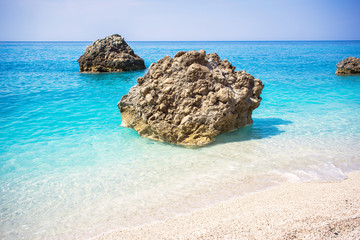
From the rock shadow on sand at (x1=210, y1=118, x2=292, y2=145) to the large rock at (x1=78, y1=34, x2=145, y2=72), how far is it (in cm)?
1788

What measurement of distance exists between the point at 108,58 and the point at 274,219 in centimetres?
2277

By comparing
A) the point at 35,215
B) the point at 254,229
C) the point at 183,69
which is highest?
the point at 183,69

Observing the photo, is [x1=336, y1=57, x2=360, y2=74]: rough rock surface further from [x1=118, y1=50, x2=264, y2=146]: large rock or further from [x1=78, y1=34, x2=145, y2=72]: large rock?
[x1=78, y1=34, x2=145, y2=72]: large rock

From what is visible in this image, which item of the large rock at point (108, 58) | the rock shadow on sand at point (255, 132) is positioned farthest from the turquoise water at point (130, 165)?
the large rock at point (108, 58)

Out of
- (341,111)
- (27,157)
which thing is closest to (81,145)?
(27,157)

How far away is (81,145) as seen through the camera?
7.01 meters

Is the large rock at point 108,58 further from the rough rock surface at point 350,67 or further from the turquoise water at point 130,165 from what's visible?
the rough rock surface at point 350,67

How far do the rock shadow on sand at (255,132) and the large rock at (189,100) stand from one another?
27 cm

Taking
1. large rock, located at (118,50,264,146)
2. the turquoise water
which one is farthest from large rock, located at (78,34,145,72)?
large rock, located at (118,50,264,146)

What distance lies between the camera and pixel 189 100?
673 centimetres

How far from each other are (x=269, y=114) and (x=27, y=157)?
8.16 metres

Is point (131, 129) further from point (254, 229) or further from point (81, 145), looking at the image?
point (254, 229)

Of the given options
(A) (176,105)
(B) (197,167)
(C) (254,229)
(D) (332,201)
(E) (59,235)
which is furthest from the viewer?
(A) (176,105)

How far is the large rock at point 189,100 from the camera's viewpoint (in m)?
6.67
